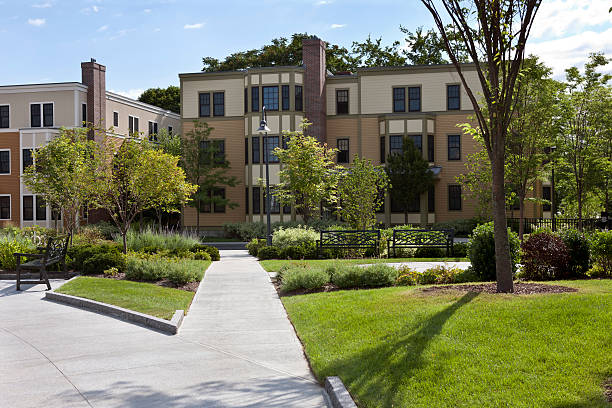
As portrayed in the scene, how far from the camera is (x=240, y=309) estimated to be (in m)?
11.9

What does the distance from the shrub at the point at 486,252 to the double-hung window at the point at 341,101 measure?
2825 centimetres

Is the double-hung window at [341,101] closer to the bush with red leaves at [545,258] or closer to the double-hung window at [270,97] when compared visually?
the double-hung window at [270,97]

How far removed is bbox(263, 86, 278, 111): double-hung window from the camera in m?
39.1

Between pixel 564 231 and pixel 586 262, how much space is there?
0.85 m

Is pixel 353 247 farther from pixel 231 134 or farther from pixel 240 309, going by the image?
pixel 231 134

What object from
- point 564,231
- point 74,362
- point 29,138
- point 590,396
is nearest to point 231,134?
point 29,138

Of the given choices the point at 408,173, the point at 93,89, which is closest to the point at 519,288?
the point at 408,173

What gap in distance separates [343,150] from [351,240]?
17497mm

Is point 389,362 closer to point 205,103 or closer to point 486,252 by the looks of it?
point 486,252

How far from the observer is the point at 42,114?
140ft

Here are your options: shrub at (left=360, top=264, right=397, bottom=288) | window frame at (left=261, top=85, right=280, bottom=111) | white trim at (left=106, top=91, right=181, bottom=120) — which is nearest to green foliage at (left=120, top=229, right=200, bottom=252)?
shrub at (left=360, top=264, right=397, bottom=288)

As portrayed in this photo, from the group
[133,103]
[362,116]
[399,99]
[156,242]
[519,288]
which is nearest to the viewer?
[519,288]

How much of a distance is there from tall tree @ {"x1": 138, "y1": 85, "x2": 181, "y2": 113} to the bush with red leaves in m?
54.3

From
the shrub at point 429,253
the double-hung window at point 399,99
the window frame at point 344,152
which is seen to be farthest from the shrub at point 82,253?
the double-hung window at point 399,99
